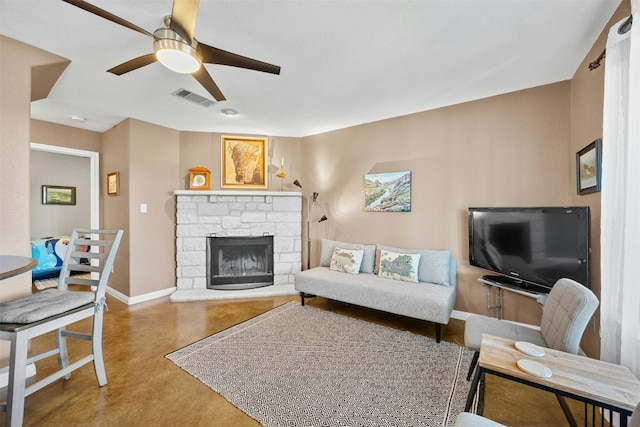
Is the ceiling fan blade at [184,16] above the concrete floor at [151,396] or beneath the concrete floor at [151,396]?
above

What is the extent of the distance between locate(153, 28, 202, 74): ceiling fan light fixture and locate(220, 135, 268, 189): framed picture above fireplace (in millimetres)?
2554

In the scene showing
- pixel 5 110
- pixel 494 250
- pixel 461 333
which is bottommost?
pixel 461 333

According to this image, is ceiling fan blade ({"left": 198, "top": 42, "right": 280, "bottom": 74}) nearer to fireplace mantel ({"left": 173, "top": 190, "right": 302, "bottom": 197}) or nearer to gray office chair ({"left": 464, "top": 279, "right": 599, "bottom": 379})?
gray office chair ({"left": 464, "top": 279, "right": 599, "bottom": 379})

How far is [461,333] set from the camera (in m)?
2.68

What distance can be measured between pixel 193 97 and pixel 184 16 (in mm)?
1750

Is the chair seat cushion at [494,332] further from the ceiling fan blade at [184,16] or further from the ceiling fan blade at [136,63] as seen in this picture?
the ceiling fan blade at [136,63]

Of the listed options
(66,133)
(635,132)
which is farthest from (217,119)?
(635,132)

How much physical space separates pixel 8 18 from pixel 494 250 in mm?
4148

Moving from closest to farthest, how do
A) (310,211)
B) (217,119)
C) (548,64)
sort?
(548,64)
(217,119)
(310,211)

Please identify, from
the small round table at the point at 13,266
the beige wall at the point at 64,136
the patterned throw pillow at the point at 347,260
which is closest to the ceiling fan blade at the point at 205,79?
the small round table at the point at 13,266

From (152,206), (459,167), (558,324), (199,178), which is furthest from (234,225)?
(558,324)

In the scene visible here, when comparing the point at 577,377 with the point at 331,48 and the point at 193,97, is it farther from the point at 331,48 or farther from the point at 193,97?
the point at 193,97

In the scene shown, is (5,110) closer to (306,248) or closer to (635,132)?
(306,248)

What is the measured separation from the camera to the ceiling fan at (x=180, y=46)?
128cm
